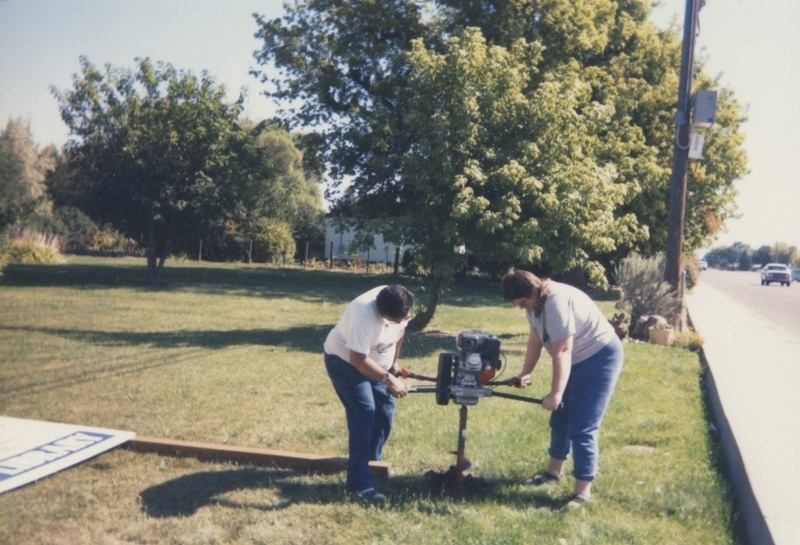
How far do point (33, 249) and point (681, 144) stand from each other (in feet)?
43.8

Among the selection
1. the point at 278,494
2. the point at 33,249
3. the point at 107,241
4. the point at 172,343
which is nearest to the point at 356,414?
the point at 278,494

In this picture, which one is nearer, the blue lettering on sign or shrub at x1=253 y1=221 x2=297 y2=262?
the blue lettering on sign

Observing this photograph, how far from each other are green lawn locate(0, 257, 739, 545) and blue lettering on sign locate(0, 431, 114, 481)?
247mm

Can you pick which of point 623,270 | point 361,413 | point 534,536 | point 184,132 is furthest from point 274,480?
point 184,132

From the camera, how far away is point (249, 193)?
933 inches

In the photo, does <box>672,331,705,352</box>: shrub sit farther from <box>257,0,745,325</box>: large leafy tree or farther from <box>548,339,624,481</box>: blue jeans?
<box>548,339,624,481</box>: blue jeans

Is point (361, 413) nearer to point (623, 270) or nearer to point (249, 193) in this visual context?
point (623, 270)

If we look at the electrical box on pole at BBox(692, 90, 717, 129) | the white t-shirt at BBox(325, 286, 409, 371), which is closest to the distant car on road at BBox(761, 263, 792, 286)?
the electrical box on pole at BBox(692, 90, 717, 129)

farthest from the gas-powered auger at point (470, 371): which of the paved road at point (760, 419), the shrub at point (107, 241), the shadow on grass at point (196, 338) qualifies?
the shrub at point (107, 241)

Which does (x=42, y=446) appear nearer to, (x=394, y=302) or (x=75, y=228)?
(x=394, y=302)

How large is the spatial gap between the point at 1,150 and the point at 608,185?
9064mm

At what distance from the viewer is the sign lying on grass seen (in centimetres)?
507

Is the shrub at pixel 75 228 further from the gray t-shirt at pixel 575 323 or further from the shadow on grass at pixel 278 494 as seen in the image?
the gray t-shirt at pixel 575 323

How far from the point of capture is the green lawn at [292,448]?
4453 millimetres
